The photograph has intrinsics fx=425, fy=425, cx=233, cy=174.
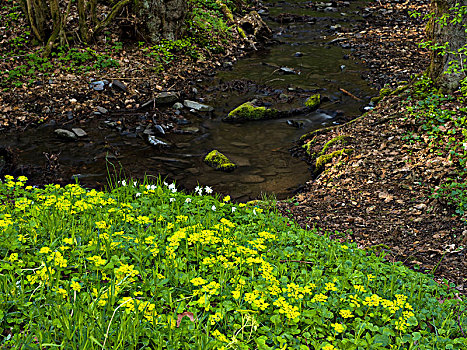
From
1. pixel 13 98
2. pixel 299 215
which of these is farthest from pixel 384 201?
pixel 13 98

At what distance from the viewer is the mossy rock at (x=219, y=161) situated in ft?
28.9

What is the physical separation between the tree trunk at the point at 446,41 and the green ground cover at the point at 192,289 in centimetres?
478

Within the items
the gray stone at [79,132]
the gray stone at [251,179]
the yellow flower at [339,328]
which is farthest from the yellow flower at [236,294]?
the gray stone at [79,132]

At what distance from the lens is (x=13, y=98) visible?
1046cm

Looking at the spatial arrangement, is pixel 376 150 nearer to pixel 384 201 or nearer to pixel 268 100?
pixel 384 201

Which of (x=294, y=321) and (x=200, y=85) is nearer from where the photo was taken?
(x=294, y=321)

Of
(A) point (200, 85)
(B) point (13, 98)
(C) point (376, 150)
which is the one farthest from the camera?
(A) point (200, 85)

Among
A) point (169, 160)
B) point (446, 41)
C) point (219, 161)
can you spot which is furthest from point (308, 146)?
point (446, 41)

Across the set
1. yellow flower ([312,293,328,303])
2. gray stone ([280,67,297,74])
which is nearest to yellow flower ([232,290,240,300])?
yellow flower ([312,293,328,303])

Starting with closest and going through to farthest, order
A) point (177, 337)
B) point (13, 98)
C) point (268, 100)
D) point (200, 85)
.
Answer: point (177, 337) → point (13, 98) → point (268, 100) → point (200, 85)

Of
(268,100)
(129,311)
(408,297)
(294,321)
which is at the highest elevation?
(129,311)

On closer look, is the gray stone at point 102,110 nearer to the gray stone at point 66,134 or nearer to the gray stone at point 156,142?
the gray stone at point 66,134

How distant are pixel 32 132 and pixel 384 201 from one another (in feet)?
25.4

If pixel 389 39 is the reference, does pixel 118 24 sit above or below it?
above
